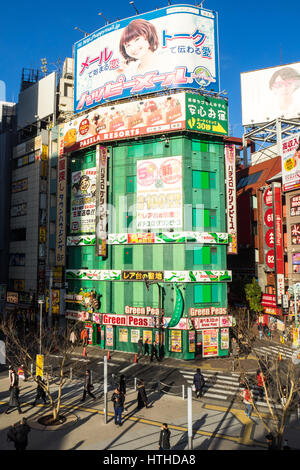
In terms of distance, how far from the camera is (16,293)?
51875 mm

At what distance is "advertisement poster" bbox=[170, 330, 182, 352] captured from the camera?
35156 mm

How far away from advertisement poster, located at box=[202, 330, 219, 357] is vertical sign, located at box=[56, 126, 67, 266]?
19.1 meters

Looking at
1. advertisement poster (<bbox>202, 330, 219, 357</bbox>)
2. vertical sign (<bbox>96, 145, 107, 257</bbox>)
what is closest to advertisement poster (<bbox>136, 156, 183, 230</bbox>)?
vertical sign (<bbox>96, 145, 107, 257</bbox>)

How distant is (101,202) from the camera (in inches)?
1558

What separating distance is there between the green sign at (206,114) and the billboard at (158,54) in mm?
2313

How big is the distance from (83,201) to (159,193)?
10072mm

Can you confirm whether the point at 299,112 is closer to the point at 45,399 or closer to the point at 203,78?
the point at 203,78

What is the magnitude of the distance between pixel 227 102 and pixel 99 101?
14617 mm

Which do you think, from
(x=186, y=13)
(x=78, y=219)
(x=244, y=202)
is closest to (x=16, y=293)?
(x=78, y=219)

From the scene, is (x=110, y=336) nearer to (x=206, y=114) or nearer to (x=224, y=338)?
(x=224, y=338)

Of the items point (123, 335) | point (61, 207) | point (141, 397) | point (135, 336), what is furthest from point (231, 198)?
point (141, 397)

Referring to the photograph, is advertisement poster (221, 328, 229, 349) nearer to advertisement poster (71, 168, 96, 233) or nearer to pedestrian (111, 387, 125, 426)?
advertisement poster (71, 168, 96, 233)

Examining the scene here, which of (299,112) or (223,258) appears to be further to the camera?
(299,112)

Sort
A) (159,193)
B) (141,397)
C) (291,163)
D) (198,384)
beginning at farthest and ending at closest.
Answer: (291,163)
(159,193)
(198,384)
(141,397)
